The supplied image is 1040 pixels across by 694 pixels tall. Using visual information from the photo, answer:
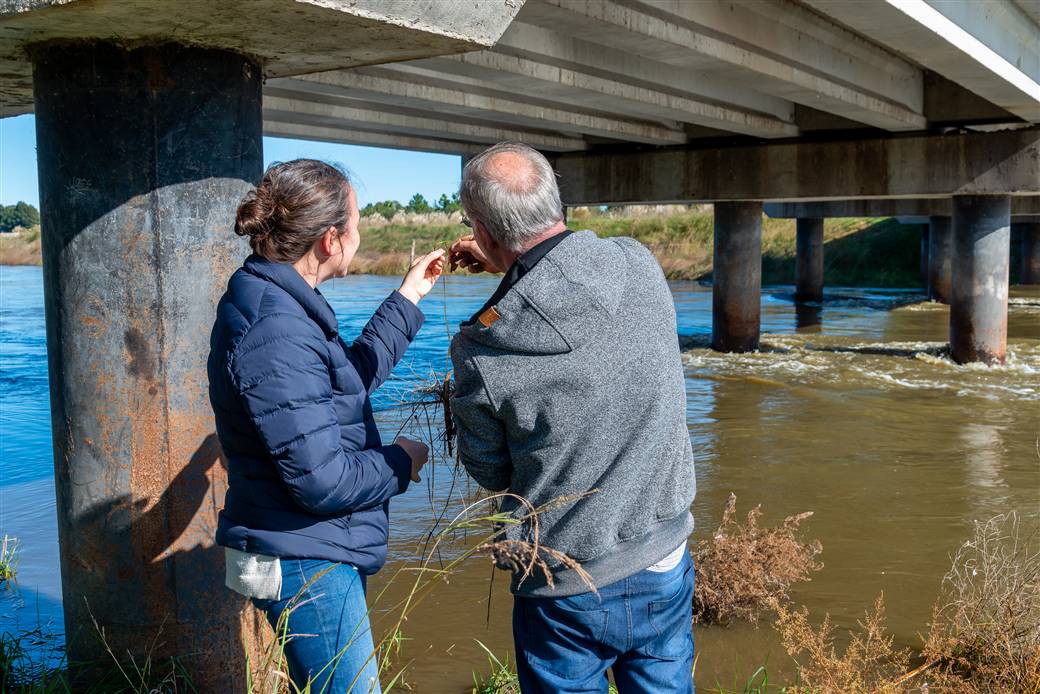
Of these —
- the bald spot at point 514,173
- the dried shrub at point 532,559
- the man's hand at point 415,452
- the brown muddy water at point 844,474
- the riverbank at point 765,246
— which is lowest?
the brown muddy water at point 844,474

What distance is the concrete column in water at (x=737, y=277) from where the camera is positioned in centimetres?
1638

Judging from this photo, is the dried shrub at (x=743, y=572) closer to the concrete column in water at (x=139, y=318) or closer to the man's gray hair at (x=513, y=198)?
the concrete column in water at (x=139, y=318)

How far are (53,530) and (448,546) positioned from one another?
2795 millimetres

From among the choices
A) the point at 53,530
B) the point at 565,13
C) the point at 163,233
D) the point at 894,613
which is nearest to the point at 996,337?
the point at 565,13

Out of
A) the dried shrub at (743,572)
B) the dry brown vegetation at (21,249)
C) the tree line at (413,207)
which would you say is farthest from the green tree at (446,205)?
the dried shrub at (743,572)

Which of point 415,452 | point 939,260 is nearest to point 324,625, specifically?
point 415,452

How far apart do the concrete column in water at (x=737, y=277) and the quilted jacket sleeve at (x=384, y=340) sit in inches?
547

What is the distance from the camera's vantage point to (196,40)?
3.16 metres

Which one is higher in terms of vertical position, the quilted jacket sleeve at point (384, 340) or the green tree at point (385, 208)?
the green tree at point (385, 208)

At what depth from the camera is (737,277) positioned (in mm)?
16469

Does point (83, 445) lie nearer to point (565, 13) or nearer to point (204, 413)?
point (204, 413)

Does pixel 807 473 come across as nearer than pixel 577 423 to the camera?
No

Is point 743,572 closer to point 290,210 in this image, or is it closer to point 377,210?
point 290,210

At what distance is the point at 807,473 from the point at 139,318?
6073mm
